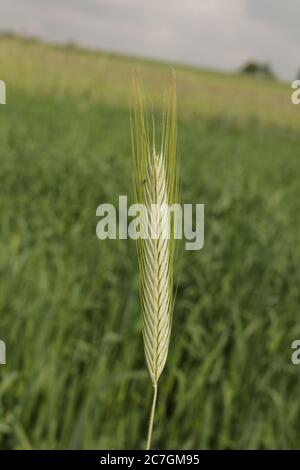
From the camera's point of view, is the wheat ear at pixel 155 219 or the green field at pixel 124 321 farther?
the green field at pixel 124 321

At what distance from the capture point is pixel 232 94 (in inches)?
909

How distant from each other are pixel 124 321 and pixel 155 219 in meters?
2.17

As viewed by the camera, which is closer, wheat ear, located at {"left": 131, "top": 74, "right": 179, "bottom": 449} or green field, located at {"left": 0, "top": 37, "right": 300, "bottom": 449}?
wheat ear, located at {"left": 131, "top": 74, "right": 179, "bottom": 449}

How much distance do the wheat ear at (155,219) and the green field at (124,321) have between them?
0.07 m

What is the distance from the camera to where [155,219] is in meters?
0.28

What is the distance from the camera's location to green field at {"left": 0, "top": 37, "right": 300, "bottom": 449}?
190 centimetres

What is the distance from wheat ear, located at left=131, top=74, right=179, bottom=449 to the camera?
0.91 feet

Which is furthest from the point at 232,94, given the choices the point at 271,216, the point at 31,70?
Result: the point at 271,216

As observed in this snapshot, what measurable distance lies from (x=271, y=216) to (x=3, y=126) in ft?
10.2

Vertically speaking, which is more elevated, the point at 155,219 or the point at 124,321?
the point at 155,219

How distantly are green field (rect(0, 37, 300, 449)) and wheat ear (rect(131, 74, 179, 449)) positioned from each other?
0.07 m

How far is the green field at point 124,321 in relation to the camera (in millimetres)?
1902
